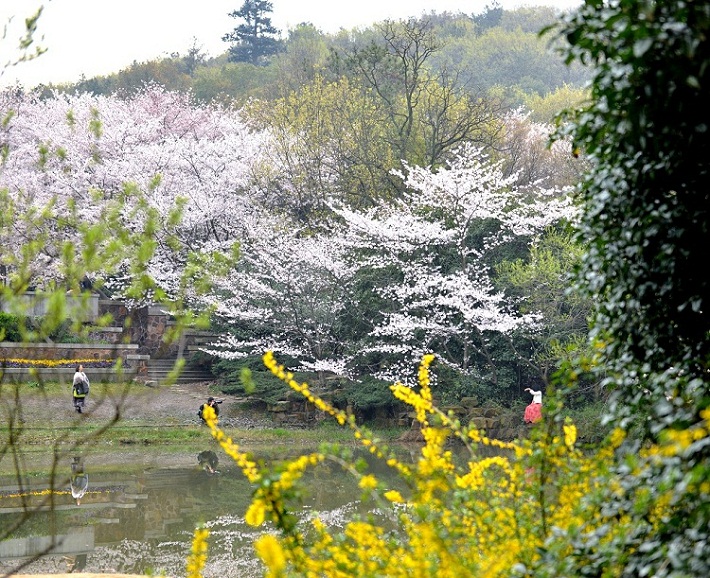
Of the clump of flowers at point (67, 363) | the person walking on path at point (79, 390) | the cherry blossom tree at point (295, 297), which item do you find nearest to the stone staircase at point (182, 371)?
the clump of flowers at point (67, 363)

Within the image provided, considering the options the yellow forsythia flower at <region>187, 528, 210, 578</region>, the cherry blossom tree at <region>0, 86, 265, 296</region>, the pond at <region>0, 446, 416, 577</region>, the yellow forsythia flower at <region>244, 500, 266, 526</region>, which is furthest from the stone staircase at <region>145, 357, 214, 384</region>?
the yellow forsythia flower at <region>244, 500, 266, 526</region>

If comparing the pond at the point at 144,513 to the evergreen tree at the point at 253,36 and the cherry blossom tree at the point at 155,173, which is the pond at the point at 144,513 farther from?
the evergreen tree at the point at 253,36

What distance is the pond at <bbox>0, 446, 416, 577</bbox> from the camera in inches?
337

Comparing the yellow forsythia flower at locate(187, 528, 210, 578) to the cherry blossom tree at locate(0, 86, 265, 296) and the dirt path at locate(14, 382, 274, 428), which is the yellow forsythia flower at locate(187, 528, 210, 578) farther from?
the cherry blossom tree at locate(0, 86, 265, 296)

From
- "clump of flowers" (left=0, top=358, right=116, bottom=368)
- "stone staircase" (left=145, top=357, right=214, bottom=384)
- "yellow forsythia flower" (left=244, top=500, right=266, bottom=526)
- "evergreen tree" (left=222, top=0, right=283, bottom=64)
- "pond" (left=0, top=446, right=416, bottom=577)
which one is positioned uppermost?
"evergreen tree" (left=222, top=0, right=283, bottom=64)

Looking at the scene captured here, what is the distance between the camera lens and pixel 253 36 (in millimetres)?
58656

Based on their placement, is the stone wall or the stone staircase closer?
the stone wall

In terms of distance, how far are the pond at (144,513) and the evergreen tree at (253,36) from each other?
45.0 metres

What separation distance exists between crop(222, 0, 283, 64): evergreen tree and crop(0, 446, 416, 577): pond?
45.0 metres

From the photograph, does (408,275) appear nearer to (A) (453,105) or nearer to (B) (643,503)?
(A) (453,105)

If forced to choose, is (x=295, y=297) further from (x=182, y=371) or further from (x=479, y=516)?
(x=479, y=516)

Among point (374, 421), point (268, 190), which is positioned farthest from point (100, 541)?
point (268, 190)

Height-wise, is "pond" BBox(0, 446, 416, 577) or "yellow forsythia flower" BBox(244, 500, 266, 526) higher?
"yellow forsythia flower" BBox(244, 500, 266, 526)

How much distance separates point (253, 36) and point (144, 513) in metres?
50.8
